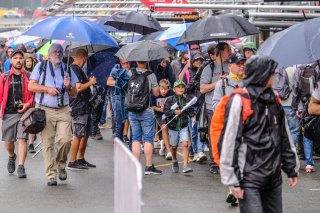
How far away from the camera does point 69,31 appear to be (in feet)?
37.9

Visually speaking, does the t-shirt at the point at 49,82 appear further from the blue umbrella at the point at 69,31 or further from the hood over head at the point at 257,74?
the hood over head at the point at 257,74

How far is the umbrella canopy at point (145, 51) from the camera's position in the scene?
Answer: 12281mm

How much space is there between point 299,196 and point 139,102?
9.03 feet

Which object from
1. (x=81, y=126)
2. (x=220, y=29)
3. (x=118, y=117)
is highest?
(x=220, y=29)

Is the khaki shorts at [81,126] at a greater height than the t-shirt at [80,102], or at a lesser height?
lesser

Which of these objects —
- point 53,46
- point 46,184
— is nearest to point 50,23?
point 53,46

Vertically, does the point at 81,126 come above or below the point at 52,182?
above

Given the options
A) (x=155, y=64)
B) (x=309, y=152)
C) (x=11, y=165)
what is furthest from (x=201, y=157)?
(x=11, y=165)

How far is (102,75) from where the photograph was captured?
14867 mm

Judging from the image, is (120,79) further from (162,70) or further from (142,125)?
(142,125)

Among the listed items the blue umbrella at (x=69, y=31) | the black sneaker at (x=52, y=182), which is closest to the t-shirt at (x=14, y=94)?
the blue umbrella at (x=69, y=31)

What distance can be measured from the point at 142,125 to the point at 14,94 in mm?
1886

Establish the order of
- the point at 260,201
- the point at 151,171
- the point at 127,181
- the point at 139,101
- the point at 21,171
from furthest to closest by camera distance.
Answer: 1. the point at 151,171
2. the point at 139,101
3. the point at 21,171
4. the point at 260,201
5. the point at 127,181

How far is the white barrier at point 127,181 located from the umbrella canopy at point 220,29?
6.00m
